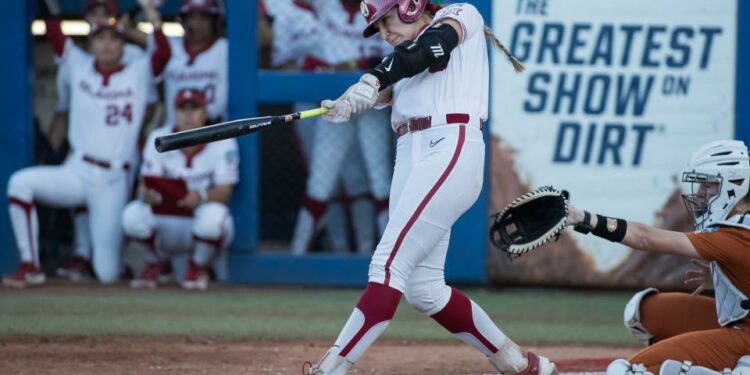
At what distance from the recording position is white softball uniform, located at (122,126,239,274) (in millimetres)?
7949

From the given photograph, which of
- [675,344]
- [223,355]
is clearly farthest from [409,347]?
[675,344]

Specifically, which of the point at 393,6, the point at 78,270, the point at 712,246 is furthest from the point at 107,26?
the point at 712,246

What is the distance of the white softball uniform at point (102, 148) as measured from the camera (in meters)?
8.24

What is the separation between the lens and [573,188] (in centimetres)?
805

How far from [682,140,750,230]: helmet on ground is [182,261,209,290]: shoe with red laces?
4250mm

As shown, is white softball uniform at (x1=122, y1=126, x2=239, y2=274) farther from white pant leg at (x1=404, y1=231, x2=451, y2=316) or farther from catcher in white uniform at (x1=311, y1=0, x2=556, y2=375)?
white pant leg at (x1=404, y1=231, x2=451, y2=316)

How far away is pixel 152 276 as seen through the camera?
816 centimetres

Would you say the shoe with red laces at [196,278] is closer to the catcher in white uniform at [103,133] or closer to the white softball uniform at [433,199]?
the catcher in white uniform at [103,133]

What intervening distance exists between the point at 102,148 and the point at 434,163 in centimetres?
436

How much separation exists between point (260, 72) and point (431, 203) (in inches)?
159

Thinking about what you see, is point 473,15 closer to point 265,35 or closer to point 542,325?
point 542,325

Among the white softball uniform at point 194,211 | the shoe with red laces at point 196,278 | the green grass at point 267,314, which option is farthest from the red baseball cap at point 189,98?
the green grass at point 267,314

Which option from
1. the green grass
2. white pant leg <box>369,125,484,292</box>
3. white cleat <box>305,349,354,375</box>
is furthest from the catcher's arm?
the green grass

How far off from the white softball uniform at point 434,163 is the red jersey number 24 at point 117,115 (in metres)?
4.08
